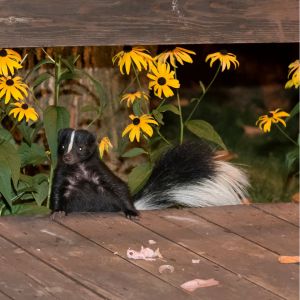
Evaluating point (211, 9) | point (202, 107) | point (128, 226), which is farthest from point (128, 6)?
point (202, 107)

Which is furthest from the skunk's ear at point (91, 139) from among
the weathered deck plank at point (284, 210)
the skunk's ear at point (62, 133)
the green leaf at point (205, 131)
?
the weathered deck plank at point (284, 210)

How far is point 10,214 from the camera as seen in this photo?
193 inches

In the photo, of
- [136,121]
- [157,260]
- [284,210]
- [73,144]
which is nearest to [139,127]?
[136,121]

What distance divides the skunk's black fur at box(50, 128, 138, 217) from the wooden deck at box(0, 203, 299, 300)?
0.19 metres

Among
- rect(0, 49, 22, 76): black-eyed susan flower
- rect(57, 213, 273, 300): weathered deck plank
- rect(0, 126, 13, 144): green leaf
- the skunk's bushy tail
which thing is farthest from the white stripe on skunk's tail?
rect(0, 49, 22, 76): black-eyed susan flower

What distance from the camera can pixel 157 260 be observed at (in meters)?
4.15

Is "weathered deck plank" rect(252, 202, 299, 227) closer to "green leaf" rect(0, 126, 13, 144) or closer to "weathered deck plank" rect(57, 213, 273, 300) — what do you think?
"weathered deck plank" rect(57, 213, 273, 300)

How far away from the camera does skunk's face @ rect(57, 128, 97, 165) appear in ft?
15.4

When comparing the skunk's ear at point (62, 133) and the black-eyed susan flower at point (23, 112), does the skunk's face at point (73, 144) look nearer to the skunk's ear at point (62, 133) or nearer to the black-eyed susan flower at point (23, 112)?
the skunk's ear at point (62, 133)

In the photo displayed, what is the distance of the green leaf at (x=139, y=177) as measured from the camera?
512 cm

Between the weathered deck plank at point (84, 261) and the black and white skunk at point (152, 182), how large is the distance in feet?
1.15

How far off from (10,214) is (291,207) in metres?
1.44

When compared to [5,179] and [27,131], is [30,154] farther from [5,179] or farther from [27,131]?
[5,179]

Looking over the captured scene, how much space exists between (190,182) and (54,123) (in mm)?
772
